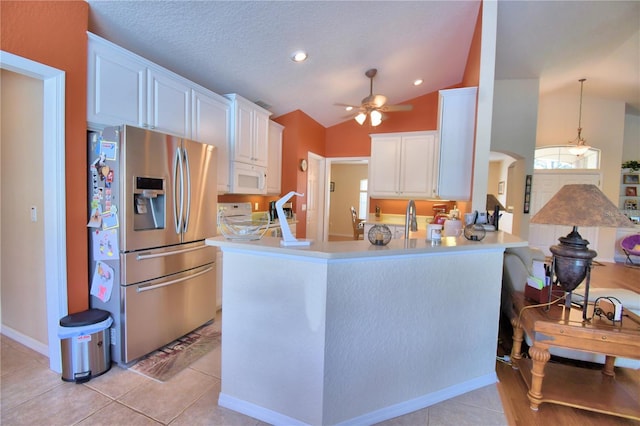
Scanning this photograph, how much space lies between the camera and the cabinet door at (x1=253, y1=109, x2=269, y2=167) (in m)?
3.83

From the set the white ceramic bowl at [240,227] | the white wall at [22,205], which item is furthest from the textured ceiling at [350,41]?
the white ceramic bowl at [240,227]

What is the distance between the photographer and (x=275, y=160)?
462cm

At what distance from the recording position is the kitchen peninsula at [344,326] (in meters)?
1.47

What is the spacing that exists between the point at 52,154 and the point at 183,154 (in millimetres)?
833

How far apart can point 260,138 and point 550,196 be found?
6626 mm

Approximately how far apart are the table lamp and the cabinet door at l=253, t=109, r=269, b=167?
3.18m

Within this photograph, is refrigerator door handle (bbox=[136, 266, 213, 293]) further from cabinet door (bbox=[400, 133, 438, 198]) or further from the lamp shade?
cabinet door (bbox=[400, 133, 438, 198])

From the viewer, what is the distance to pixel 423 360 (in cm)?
175

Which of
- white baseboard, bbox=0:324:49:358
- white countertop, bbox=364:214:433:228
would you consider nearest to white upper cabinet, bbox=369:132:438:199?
white countertop, bbox=364:214:433:228

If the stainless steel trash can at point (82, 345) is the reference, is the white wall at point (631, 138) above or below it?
above

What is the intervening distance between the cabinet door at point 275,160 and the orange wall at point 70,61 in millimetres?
2571

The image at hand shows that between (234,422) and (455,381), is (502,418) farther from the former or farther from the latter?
(234,422)

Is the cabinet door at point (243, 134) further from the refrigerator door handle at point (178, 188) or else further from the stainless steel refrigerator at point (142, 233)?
the refrigerator door handle at point (178, 188)

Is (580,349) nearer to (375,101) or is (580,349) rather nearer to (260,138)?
(375,101)
